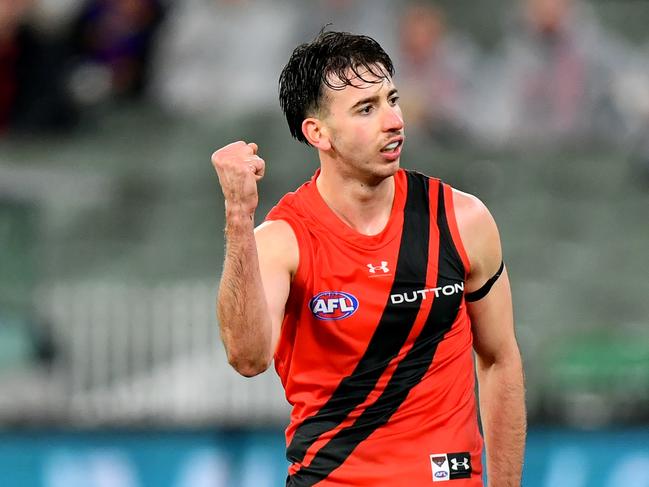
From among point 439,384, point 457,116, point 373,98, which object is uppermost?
point 457,116

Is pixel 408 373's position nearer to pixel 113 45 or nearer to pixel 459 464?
pixel 459 464

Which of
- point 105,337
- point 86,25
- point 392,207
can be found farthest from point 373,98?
point 86,25

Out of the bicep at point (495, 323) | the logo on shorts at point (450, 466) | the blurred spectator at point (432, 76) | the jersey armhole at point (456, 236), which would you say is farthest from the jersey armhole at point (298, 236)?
the blurred spectator at point (432, 76)

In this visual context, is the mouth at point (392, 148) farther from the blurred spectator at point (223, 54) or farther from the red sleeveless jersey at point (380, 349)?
the blurred spectator at point (223, 54)

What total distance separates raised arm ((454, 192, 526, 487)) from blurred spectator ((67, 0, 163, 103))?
21.6 ft

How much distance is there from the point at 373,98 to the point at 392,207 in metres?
0.39

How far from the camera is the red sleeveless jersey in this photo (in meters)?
4.16

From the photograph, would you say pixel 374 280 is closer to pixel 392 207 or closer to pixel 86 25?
pixel 392 207

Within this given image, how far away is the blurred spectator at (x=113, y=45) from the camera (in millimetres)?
10469

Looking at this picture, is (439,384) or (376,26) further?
(376,26)

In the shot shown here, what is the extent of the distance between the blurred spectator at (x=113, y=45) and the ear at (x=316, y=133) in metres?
6.40

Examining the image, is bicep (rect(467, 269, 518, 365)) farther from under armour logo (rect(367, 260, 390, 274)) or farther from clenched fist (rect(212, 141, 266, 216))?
clenched fist (rect(212, 141, 266, 216))

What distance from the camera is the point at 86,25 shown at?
10539mm

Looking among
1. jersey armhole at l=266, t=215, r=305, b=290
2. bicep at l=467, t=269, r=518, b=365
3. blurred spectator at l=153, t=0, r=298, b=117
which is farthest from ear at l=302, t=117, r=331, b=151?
blurred spectator at l=153, t=0, r=298, b=117
